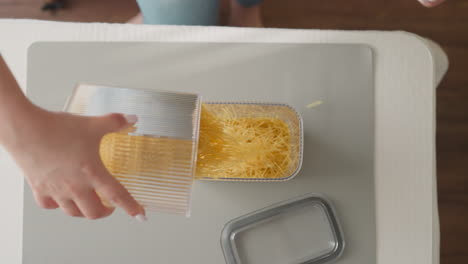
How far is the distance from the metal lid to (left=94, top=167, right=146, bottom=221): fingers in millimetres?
212

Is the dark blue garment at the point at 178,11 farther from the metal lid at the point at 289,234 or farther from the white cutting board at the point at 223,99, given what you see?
the metal lid at the point at 289,234

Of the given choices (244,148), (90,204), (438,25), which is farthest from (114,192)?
(438,25)

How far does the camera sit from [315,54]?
57 centimetres

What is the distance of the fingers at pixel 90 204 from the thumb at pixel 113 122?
0.06 metres

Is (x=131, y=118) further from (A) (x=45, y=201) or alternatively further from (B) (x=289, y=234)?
(B) (x=289, y=234)

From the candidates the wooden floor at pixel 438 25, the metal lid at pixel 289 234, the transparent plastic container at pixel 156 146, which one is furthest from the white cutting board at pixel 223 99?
the wooden floor at pixel 438 25

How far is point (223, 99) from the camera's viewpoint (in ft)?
1.87

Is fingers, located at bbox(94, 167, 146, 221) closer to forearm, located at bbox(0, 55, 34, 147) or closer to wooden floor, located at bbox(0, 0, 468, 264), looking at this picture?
forearm, located at bbox(0, 55, 34, 147)

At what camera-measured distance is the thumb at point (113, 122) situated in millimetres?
363

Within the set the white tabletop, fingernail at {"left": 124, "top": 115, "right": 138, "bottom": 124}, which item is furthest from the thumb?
the white tabletop

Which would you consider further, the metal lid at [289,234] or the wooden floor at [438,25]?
the wooden floor at [438,25]

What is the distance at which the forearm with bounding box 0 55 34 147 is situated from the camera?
34 centimetres

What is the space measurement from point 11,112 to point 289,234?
378mm

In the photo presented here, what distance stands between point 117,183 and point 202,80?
0.25 meters
